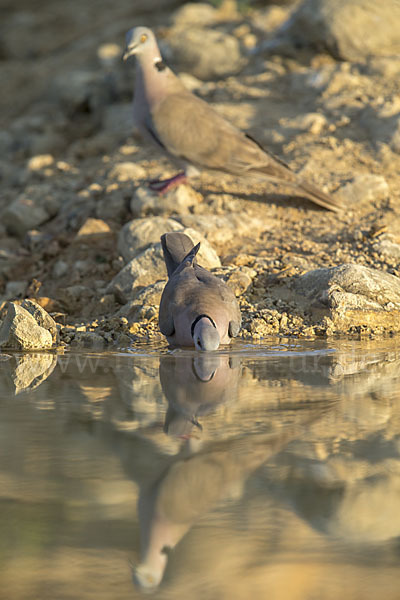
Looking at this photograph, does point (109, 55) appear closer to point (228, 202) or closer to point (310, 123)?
point (310, 123)

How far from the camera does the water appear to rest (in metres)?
1.76

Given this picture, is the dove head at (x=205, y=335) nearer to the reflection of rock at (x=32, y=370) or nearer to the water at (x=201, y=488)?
the water at (x=201, y=488)

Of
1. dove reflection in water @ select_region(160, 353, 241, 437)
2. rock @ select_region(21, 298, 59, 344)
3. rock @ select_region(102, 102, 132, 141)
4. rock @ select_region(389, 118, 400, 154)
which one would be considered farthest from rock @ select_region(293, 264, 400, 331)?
rock @ select_region(102, 102, 132, 141)

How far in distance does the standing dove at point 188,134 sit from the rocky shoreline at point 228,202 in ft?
0.91

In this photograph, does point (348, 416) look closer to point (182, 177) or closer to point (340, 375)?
point (340, 375)

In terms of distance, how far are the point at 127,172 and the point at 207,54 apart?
3.58 metres

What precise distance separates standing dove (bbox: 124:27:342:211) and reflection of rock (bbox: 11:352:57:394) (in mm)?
2805

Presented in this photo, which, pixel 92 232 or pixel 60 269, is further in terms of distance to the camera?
pixel 92 232

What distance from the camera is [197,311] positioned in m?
4.48

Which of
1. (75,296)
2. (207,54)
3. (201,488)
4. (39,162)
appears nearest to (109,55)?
(207,54)

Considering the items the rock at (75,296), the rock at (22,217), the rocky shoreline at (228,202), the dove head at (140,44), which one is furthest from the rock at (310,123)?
the rock at (75,296)

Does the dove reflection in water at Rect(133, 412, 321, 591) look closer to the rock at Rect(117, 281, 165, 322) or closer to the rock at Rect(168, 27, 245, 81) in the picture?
the rock at Rect(117, 281, 165, 322)

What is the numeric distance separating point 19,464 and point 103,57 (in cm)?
1112

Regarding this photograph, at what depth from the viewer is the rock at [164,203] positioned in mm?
6941
